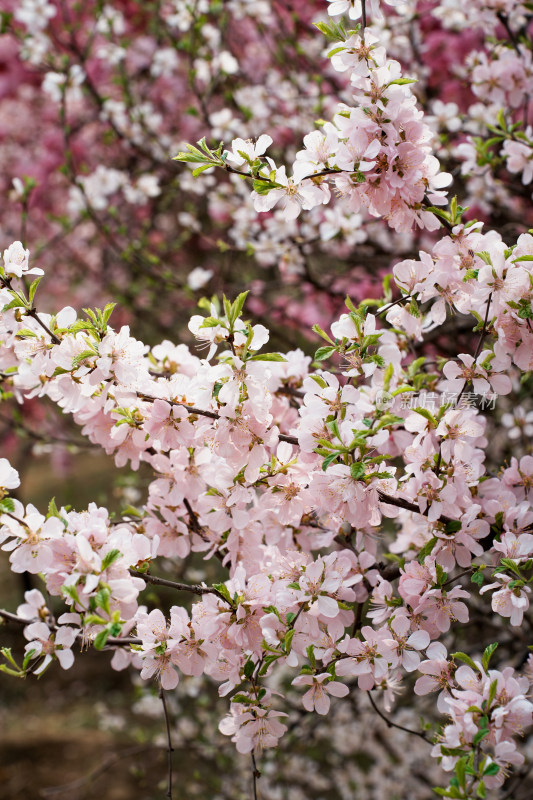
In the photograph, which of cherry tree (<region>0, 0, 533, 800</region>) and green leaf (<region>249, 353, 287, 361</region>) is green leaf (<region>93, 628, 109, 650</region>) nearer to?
cherry tree (<region>0, 0, 533, 800</region>)

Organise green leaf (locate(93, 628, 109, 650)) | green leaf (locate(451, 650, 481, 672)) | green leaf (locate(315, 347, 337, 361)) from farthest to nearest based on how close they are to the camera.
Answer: green leaf (locate(315, 347, 337, 361)) < green leaf (locate(451, 650, 481, 672)) < green leaf (locate(93, 628, 109, 650))

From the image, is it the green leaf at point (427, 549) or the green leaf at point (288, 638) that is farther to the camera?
the green leaf at point (427, 549)

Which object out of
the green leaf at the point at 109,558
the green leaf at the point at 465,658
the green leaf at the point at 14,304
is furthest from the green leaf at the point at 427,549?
the green leaf at the point at 14,304

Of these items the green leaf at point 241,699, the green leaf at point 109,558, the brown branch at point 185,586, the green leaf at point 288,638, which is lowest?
the green leaf at point 241,699

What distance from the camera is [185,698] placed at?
3.68 m

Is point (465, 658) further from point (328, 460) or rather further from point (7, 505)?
point (7, 505)

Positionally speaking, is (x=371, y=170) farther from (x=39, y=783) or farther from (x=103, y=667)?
(x=103, y=667)

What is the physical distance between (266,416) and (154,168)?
2603 millimetres

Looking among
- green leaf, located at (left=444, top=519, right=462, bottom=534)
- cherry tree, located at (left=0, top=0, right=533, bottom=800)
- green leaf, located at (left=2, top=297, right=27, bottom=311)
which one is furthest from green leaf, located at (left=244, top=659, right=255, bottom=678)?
green leaf, located at (left=2, top=297, right=27, bottom=311)

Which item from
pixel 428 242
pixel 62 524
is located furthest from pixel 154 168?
pixel 62 524

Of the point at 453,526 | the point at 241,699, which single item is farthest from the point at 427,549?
the point at 241,699

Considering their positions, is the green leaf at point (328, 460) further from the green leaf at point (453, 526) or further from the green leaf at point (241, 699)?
the green leaf at point (241, 699)

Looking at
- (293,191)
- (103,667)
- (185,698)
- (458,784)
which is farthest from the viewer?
(103,667)

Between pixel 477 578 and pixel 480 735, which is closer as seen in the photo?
pixel 480 735
